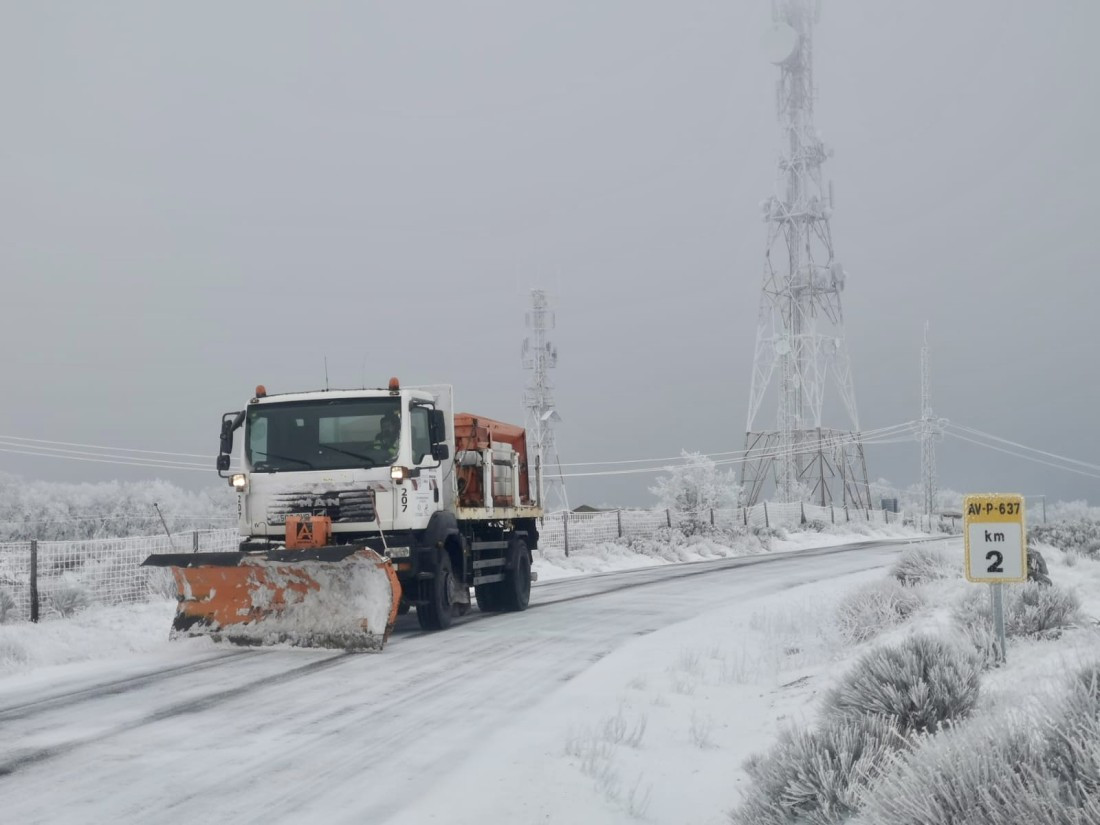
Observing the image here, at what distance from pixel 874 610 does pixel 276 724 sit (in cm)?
718

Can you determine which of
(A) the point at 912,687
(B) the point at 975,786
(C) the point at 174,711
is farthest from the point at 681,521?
(B) the point at 975,786

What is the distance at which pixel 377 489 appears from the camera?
13305 mm

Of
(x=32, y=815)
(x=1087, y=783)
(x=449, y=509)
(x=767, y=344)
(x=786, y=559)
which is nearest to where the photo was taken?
(x=1087, y=783)

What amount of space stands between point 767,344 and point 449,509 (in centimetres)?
6502

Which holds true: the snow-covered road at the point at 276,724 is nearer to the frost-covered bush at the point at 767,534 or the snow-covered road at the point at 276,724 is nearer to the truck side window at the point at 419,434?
the truck side window at the point at 419,434

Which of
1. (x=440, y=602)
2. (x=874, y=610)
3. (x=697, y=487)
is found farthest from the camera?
(x=697, y=487)

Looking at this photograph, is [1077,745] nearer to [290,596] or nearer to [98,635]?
[290,596]

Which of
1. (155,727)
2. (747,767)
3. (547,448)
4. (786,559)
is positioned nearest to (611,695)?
(747,767)

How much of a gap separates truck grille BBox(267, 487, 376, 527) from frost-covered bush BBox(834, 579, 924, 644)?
19.9 feet

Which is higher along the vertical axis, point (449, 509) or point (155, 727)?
point (449, 509)

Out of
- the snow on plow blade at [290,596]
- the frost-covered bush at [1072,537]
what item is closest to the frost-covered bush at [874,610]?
the snow on plow blade at [290,596]

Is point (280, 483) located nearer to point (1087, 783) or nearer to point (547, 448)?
point (1087, 783)

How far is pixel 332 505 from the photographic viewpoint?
43.4ft

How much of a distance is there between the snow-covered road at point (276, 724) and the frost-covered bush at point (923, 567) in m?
4.10
